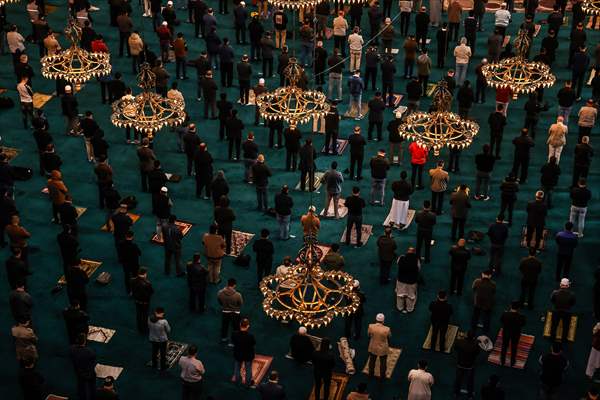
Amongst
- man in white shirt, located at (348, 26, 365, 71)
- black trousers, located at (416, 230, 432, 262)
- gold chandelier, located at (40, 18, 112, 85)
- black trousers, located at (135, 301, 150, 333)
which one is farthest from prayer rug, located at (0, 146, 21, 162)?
black trousers, located at (416, 230, 432, 262)

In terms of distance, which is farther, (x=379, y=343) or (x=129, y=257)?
(x=129, y=257)

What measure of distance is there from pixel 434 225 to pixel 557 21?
34.3 ft

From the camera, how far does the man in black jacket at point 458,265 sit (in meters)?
26.2

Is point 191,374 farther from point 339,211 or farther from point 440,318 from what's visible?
point 339,211

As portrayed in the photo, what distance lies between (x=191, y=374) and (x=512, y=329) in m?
6.32

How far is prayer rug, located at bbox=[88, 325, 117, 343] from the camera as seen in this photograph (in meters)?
25.7

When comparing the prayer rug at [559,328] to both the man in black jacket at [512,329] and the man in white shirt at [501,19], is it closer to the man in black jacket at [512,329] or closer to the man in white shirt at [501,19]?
the man in black jacket at [512,329]

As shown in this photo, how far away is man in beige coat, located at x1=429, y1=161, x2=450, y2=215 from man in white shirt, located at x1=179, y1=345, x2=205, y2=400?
8.14m

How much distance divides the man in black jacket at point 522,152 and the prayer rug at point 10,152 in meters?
12.7

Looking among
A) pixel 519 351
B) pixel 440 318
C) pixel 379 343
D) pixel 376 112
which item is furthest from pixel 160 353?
pixel 376 112

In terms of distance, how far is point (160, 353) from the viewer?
24.7 m

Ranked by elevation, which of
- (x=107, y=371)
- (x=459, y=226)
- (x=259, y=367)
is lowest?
(x=107, y=371)

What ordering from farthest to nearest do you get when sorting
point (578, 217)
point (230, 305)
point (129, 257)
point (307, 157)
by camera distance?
point (307, 157) < point (578, 217) < point (129, 257) < point (230, 305)

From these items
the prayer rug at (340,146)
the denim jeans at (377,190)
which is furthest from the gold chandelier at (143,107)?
the prayer rug at (340,146)
